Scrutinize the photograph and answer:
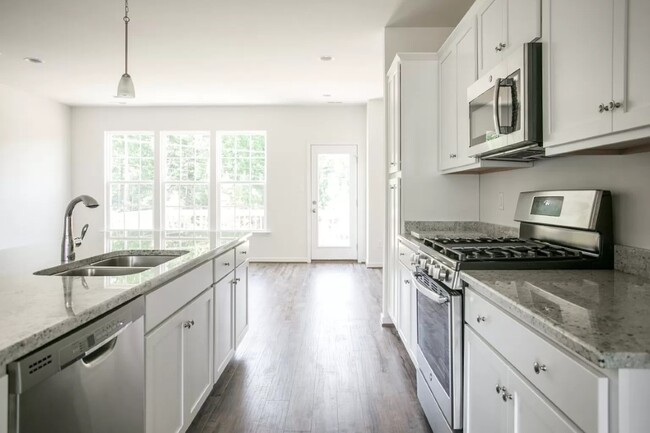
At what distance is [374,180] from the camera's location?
21.8 ft

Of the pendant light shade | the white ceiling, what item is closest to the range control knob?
the pendant light shade

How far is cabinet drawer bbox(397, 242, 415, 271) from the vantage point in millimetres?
2483

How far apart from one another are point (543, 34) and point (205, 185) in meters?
6.30

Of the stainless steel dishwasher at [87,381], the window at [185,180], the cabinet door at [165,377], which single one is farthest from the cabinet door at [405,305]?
the window at [185,180]

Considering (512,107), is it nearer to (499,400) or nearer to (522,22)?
(522,22)

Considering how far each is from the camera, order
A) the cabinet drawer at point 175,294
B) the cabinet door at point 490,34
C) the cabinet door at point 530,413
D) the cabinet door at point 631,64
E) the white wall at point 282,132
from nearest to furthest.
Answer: the cabinet door at point 530,413 → the cabinet door at point 631,64 → the cabinet drawer at point 175,294 → the cabinet door at point 490,34 → the white wall at point 282,132

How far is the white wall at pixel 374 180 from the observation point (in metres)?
6.62

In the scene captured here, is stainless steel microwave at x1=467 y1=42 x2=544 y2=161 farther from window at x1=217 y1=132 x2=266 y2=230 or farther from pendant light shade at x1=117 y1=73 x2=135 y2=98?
window at x1=217 y1=132 x2=266 y2=230

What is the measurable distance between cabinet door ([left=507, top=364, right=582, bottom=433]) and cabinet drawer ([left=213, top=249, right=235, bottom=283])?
1.58m

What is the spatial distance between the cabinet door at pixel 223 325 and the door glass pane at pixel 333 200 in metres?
4.61

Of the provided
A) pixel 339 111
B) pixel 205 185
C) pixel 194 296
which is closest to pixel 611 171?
pixel 194 296

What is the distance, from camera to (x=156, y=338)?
151cm

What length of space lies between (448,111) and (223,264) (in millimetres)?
1796

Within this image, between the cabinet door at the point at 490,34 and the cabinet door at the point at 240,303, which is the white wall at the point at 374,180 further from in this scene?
the cabinet door at the point at 490,34
